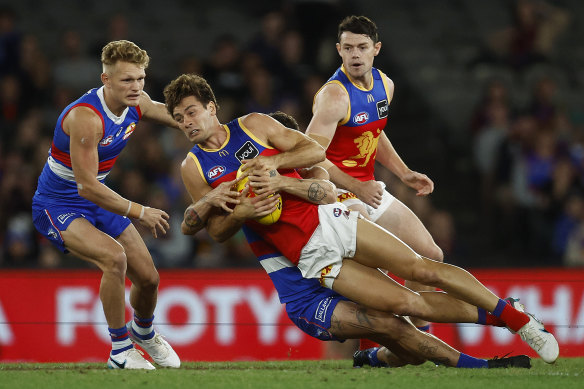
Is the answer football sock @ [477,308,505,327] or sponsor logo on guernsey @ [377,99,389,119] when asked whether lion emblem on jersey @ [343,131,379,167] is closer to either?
sponsor logo on guernsey @ [377,99,389,119]

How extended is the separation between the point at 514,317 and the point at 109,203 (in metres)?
2.86

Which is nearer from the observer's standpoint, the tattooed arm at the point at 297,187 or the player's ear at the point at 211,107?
the tattooed arm at the point at 297,187

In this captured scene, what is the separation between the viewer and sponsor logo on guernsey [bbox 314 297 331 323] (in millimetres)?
6496

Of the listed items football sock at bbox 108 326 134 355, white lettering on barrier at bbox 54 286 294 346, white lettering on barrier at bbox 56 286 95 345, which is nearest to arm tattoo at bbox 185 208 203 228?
football sock at bbox 108 326 134 355

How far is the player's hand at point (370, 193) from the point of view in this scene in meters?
7.09

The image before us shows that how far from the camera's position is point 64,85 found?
39.1 feet

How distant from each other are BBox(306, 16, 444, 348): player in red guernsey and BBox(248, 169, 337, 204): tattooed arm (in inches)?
26.6

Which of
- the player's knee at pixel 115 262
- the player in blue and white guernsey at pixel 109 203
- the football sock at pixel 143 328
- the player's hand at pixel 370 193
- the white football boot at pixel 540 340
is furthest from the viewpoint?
the football sock at pixel 143 328

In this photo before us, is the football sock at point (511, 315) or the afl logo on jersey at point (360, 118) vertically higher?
the afl logo on jersey at point (360, 118)

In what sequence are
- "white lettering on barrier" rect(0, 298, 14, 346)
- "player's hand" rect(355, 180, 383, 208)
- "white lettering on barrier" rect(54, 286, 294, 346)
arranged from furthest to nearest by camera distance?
"white lettering on barrier" rect(54, 286, 294, 346) < "white lettering on barrier" rect(0, 298, 14, 346) < "player's hand" rect(355, 180, 383, 208)

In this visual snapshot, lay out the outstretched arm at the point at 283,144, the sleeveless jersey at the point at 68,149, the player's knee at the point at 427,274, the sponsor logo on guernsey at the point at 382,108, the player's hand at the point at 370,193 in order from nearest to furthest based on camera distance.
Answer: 1. the player's knee at the point at 427,274
2. the outstretched arm at the point at 283,144
3. the sleeveless jersey at the point at 68,149
4. the player's hand at the point at 370,193
5. the sponsor logo on guernsey at the point at 382,108

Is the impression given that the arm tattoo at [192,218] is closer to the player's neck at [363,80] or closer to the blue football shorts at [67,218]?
the blue football shorts at [67,218]

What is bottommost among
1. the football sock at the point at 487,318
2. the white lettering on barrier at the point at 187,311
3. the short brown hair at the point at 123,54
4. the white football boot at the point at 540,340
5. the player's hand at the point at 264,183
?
the white lettering on barrier at the point at 187,311

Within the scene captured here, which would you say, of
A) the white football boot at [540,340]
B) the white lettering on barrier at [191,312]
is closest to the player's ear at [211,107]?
the white football boot at [540,340]
